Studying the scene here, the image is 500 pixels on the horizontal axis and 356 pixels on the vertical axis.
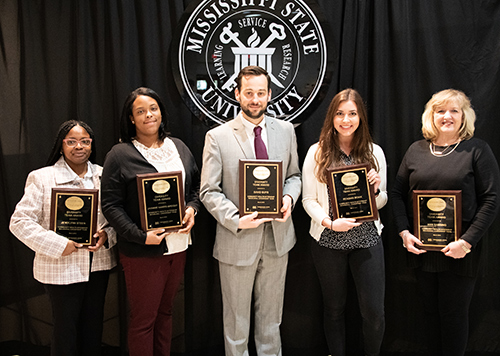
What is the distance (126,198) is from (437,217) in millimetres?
1865

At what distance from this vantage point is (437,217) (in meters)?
2.46

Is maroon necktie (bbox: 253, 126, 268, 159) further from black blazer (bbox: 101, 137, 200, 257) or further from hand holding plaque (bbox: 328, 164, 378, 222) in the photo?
black blazer (bbox: 101, 137, 200, 257)

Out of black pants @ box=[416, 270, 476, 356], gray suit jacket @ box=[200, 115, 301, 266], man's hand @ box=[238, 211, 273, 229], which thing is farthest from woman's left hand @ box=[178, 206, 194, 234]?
black pants @ box=[416, 270, 476, 356]

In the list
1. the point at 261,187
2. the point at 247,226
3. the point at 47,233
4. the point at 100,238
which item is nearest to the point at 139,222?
the point at 100,238

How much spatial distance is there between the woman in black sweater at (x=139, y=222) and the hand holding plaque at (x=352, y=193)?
2.83 feet

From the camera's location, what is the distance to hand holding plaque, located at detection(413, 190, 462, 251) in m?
2.42

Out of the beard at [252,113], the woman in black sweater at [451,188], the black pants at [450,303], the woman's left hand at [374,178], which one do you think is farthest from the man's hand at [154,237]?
the black pants at [450,303]

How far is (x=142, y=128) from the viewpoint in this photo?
2461mm

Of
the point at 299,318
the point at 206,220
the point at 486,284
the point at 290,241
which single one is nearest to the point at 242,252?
the point at 290,241

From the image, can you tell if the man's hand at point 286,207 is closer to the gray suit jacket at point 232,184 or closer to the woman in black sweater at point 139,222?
the gray suit jacket at point 232,184

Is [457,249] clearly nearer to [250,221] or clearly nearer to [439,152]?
[439,152]

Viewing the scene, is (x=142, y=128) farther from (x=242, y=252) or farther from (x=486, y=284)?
(x=486, y=284)

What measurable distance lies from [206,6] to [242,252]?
69.5 inches

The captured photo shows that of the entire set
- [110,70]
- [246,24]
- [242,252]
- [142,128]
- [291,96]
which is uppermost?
[246,24]
